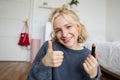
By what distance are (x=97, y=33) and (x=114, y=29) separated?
1.72ft

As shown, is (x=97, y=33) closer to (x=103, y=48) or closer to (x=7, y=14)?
(x=103, y=48)

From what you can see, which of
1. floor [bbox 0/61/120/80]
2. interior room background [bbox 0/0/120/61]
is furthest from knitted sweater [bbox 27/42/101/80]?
interior room background [bbox 0/0/120/61]

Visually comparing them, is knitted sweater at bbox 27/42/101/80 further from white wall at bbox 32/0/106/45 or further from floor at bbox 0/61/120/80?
white wall at bbox 32/0/106/45

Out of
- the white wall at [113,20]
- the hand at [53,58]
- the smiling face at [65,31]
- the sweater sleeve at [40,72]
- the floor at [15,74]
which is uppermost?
the white wall at [113,20]

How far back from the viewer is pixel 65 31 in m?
0.67

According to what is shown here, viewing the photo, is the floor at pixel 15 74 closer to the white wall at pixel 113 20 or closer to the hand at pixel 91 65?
the white wall at pixel 113 20

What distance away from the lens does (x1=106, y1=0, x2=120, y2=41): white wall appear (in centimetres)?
353

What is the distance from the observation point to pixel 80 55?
2.28ft

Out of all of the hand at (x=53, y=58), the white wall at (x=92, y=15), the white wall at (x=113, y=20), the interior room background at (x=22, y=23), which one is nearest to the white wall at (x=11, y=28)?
the interior room background at (x=22, y=23)

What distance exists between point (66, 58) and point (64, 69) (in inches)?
1.8

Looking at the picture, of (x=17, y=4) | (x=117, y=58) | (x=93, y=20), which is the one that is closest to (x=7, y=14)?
(x=17, y=4)

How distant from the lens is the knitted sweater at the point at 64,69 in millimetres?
599

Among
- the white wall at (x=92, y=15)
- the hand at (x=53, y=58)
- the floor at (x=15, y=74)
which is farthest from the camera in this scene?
the white wall at (x=92, y=15)

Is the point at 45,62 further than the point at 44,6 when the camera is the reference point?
No
